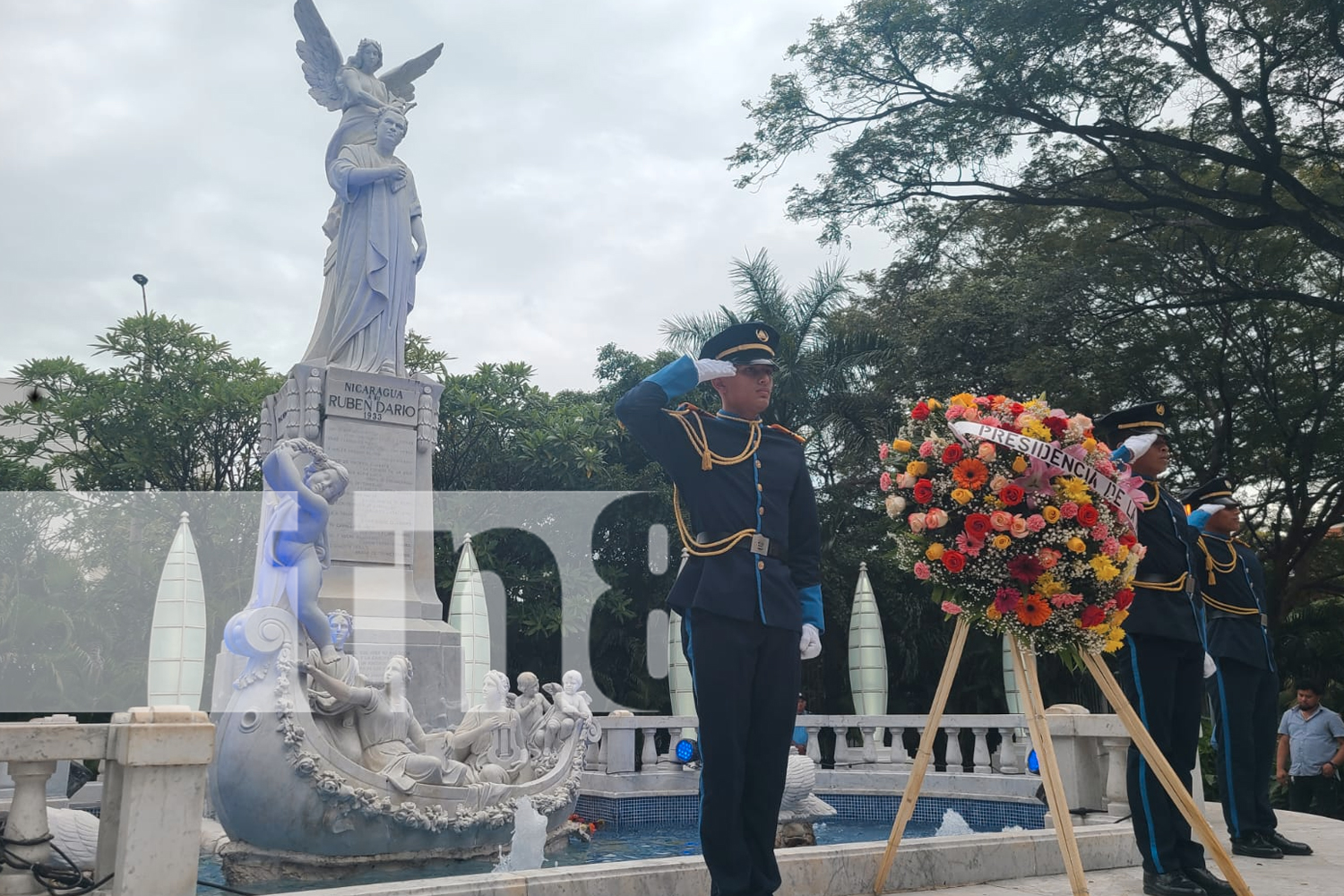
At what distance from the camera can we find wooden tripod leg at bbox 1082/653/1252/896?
4445 millimetres

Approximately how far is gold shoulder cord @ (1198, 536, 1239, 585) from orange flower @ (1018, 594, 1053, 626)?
2.43 m

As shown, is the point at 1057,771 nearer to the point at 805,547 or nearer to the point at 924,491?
the point at 924,491

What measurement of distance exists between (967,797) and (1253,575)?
5395 mm

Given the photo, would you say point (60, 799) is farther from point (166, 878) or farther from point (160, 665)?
point (166, 878)

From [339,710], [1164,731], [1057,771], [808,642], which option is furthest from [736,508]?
[339,710]

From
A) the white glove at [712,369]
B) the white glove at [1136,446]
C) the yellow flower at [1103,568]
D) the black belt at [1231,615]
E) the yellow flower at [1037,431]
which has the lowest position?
the black belt at [1231,615]

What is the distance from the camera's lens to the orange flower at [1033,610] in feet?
15.0

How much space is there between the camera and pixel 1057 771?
458 centimetres

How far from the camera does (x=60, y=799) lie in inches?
355

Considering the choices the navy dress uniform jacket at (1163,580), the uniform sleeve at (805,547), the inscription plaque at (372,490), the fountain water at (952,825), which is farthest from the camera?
the fountain water at (952,825)

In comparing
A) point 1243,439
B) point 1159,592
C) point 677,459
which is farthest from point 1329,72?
point 677,459

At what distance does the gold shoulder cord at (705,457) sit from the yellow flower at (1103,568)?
1.44m

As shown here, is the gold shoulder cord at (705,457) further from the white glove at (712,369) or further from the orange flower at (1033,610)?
the orange flower at (1033,610)

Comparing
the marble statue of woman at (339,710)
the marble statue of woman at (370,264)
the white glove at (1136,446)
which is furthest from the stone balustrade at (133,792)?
the marble statue of woman at (370,264)
